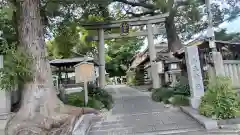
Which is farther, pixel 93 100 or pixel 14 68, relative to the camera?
pixel 93 100

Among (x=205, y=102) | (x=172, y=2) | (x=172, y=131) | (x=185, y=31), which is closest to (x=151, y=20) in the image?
(x=172, y=2)

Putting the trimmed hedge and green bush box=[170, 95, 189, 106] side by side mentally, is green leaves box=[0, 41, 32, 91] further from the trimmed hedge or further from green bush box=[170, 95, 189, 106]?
green bush box=[170, 95, 189, 106]

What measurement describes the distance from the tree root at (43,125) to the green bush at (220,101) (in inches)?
157

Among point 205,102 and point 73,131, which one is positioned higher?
point 205,102

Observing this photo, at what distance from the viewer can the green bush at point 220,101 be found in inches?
257

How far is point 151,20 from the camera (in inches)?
614

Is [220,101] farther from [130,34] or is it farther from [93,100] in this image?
[130,34]

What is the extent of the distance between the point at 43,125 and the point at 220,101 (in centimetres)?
511

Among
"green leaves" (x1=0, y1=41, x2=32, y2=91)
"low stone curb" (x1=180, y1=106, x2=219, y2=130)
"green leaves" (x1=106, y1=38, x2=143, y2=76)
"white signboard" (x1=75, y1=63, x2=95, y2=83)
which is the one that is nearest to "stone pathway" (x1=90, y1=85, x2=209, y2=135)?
"low stone curb" (x1=180, y1=106, x2=219, y2=130)

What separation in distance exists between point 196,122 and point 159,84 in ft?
28.0

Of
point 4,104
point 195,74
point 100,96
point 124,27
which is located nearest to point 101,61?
point 124,27

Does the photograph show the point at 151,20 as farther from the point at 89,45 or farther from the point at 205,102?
the point at 89,45

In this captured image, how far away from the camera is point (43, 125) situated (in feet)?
23.0

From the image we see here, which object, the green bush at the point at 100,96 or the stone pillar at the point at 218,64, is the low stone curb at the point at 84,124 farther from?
the stone pillar at the point at 218,64
